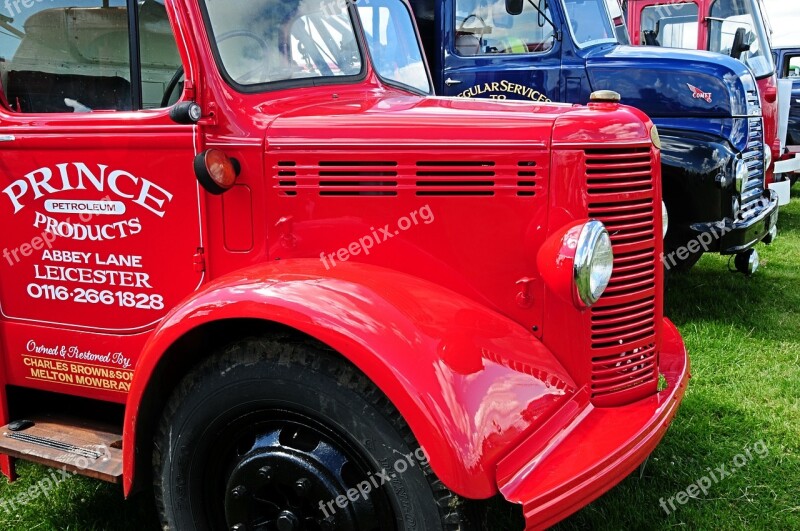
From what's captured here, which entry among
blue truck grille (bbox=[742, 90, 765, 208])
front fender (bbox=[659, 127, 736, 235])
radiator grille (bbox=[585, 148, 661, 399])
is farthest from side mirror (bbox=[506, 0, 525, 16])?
radiator grille (bbox=[585, 148, 661, 399])

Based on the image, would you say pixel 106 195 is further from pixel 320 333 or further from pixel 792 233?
pixel 792 233

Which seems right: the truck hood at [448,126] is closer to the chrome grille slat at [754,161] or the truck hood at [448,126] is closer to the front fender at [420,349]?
the front fender at [420,349]

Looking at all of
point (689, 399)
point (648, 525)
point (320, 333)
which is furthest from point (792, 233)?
point (320, 333)

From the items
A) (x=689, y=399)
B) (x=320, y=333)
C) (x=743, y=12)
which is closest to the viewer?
(x=320, y=333)

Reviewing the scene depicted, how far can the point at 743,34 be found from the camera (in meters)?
7.53

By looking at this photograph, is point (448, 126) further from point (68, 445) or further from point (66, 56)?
point (68, 445)

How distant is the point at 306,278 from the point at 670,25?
7955 mm

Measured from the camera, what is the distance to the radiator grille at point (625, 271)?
2.37m

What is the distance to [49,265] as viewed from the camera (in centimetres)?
A: 289

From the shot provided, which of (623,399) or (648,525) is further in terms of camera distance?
(648,525)

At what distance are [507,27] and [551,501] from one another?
5.23m

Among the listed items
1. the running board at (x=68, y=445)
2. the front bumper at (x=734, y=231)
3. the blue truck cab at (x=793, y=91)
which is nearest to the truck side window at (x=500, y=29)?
the front bumper at (x=734, y=231)

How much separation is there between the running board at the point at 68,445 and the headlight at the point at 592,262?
1618mm

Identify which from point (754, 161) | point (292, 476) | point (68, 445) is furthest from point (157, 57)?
point (754, 161)
